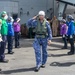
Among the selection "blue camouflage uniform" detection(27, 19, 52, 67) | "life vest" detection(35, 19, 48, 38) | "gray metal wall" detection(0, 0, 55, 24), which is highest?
"gray metal wall" detection(0, 0, 55, 24)

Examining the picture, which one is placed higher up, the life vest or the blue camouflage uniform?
the life vest

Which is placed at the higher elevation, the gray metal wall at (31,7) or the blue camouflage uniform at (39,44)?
the gray metal wall at (31,7)

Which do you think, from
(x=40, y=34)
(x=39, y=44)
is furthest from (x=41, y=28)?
(x=39, y=44)

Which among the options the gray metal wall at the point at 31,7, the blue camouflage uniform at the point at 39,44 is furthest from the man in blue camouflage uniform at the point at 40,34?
the gray metal wall at the point at 31,7

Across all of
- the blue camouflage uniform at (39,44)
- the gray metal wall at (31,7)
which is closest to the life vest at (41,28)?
the blue camouflage uniform at (39,44)

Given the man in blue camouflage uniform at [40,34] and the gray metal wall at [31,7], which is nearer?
the man in blue camouflage uniform at [40,34]

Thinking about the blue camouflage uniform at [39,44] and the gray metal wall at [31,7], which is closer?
the blue camouflage uniform at [39,44]

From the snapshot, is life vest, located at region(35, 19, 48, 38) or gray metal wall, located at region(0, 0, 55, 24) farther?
gray metal wall, located at region(0, 0, 55, 24)

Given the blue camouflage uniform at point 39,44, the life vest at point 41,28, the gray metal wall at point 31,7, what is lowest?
the blue camouflage uniform at point 39,44

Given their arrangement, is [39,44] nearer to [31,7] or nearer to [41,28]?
[41,28]

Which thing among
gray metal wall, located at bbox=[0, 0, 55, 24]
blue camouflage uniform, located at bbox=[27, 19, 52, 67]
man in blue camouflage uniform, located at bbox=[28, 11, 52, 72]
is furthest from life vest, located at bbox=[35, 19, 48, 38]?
gray metal wall, located at bbox=[0, 0, 55, 24]

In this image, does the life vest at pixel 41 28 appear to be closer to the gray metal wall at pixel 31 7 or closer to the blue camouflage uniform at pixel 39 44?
the blue camouflage uniform at pixel 39 44

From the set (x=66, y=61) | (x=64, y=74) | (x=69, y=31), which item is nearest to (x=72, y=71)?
(x=64, y=74)

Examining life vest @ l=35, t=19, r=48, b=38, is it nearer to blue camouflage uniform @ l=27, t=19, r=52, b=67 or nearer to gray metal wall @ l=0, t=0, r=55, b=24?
blue camouflage uniform @ l=27, t=19, r=52, b=67
